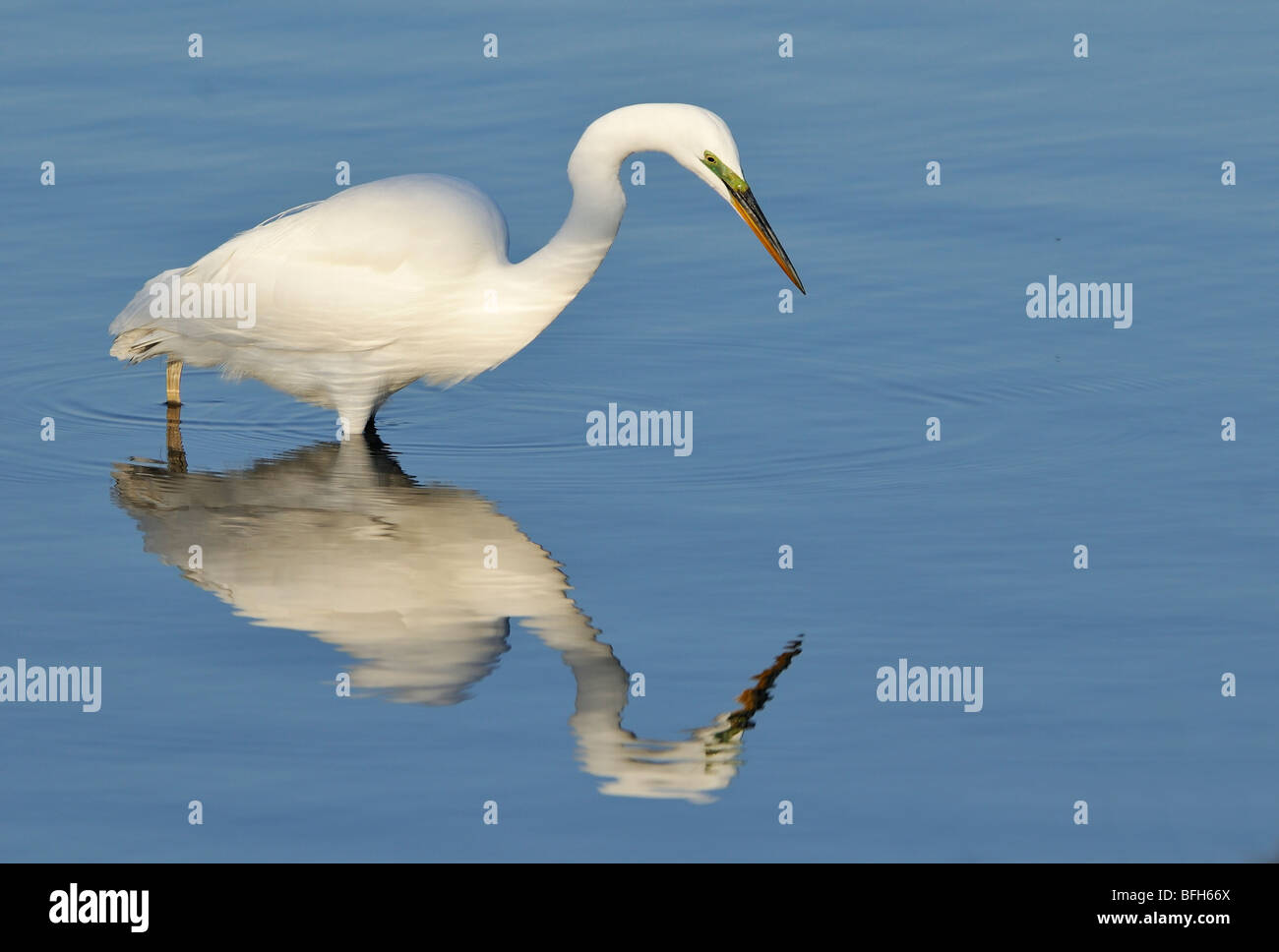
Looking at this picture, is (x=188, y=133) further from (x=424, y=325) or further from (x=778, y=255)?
(x=778, y=255)

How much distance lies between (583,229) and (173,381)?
259cm

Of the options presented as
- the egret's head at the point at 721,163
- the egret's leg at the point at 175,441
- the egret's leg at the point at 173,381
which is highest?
the egret's head at the point at 721,163

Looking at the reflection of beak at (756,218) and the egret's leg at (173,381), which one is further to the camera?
the egret's leg at (173,381)

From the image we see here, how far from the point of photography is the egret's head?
33.6 feet

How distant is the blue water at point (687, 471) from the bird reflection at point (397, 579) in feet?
0.09

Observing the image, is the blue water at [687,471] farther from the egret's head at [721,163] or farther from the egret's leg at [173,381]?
the egret's head at [721,163]

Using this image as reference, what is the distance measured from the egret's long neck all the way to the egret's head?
1.23 feet

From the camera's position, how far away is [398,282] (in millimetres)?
10789

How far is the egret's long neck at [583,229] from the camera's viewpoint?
34.9 feet

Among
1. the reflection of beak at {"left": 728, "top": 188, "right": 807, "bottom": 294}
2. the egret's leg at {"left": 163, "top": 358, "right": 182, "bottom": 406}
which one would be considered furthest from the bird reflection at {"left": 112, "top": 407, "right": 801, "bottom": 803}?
the reflection of beak at {"left": 728, "top": 188, "right": 807, "bottom": 294}

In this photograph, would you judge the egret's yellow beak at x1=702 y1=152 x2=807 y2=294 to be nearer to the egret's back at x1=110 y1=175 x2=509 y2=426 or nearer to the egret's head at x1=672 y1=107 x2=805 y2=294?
the egret's head at x1=672 y1=107 x2=805 y2=294

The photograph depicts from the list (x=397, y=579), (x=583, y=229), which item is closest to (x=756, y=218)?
(x=583, y=229)

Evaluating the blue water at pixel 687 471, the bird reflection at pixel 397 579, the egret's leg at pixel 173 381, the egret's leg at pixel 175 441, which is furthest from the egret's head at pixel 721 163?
the egret's leg at pixel 173 381

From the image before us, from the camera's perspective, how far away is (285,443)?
37.0ft
